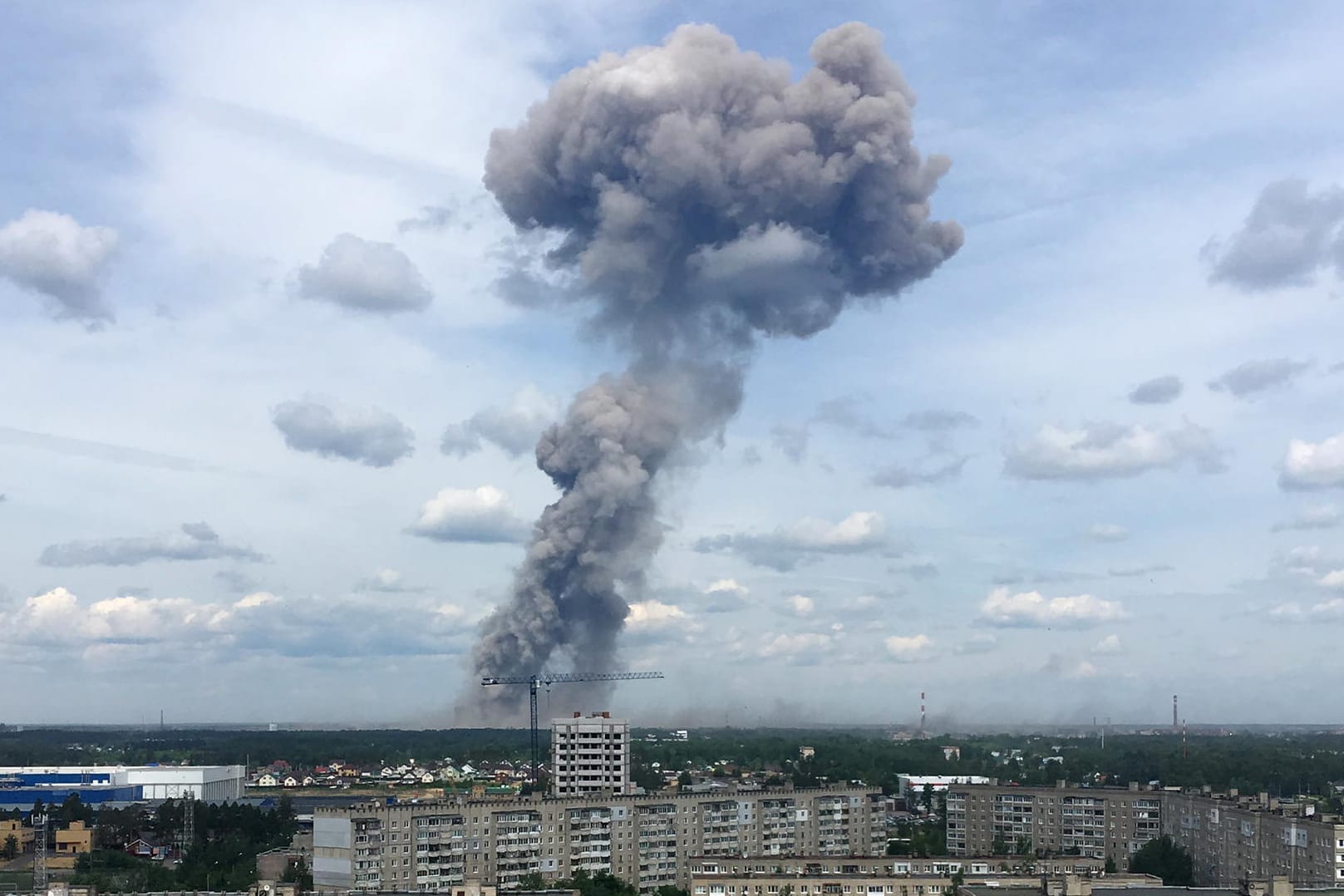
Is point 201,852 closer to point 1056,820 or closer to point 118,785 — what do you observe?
point 1056,820

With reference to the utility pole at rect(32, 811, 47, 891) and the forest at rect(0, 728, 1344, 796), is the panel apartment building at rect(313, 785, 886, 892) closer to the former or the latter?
the utility pole at rect(32, 811, 47, 891)

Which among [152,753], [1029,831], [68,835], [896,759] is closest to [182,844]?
[68,835]

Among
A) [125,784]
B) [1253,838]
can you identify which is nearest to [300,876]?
[1253,838]

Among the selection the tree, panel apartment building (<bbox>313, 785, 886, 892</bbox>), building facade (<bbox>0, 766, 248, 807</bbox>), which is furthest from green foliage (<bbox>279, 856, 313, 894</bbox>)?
building facade (<bbox>0, 766, 248, 807</bbox>)

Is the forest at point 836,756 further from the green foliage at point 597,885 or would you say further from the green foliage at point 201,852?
the green foliage at point 597,885

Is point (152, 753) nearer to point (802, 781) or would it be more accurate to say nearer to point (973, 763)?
point (973, 763)

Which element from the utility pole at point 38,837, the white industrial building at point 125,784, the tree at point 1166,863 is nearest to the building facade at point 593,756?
the utility pole at point 38,837
